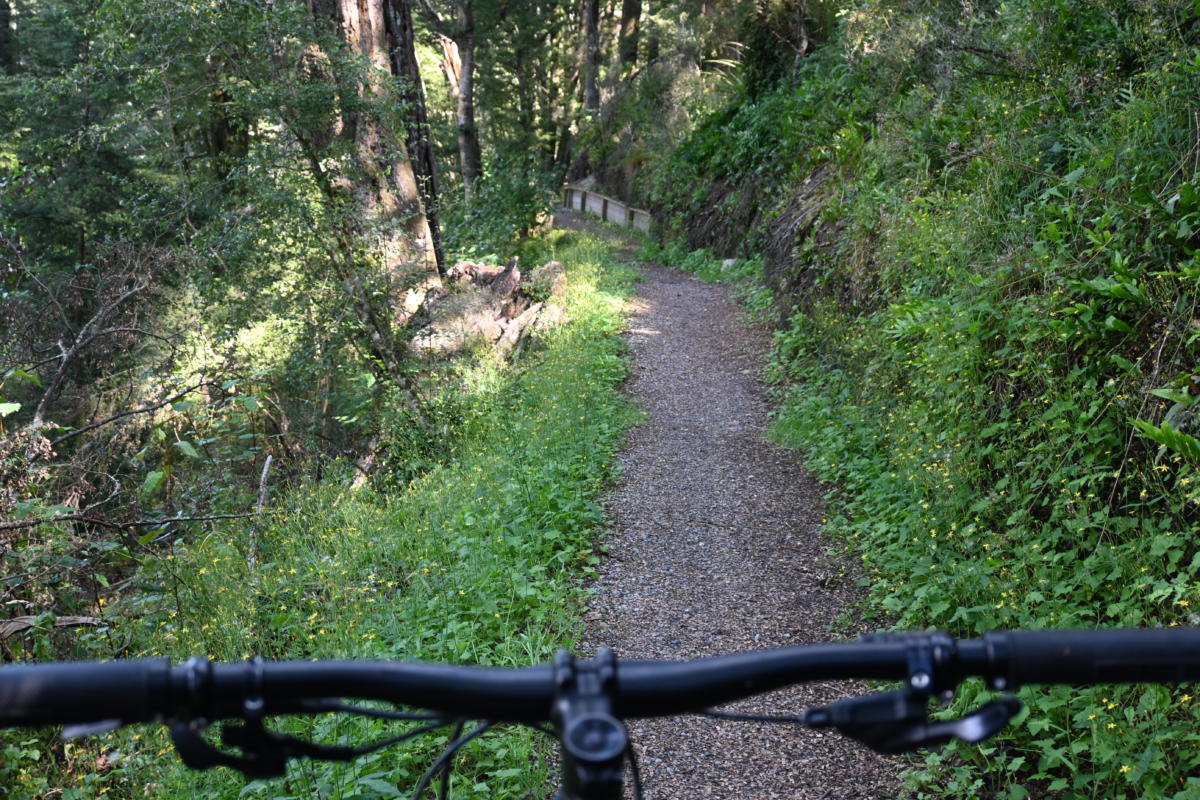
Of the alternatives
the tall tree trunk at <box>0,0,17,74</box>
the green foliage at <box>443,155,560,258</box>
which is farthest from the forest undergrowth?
the tall tree trunk at <box>0,0,17,74</box>

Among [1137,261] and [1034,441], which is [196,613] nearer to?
[1034,441]

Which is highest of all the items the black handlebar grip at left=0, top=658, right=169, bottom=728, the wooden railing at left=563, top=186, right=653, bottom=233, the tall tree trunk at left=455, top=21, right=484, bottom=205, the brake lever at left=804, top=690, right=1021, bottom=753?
the black handlebar grip at left=0, top=658, right=169, bottom=728

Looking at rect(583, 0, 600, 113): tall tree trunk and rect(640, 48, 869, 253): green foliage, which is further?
rect(583, 0, 600, 113): tall tree trunk

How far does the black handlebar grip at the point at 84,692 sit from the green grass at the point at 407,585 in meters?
2.82

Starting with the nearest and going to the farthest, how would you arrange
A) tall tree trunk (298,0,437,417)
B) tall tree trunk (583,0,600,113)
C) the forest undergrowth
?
the forest undergrowth
tall tree trunk (298,0,437,417)
tall tree trunk (583,0,600,113)

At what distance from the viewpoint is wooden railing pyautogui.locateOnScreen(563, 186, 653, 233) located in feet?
86.6

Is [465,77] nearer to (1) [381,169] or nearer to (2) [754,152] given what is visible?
(2) [754,152]

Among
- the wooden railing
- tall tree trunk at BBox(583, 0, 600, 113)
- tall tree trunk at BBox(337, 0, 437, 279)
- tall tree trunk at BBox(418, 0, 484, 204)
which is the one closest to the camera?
tall tree trunk at BBox(337, 0, 437, 279)

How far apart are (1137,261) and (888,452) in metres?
2.52

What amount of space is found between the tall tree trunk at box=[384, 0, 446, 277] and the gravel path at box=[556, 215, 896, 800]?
518 cm

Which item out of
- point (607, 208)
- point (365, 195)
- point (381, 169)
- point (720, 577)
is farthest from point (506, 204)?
point (720, 577)

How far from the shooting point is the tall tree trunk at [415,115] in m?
13.9

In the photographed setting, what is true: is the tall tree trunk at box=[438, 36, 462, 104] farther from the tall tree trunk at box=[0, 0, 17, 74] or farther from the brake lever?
the brake lever

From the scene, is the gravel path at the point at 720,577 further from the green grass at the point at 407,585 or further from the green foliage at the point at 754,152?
the green foliage at the point at 754,152
